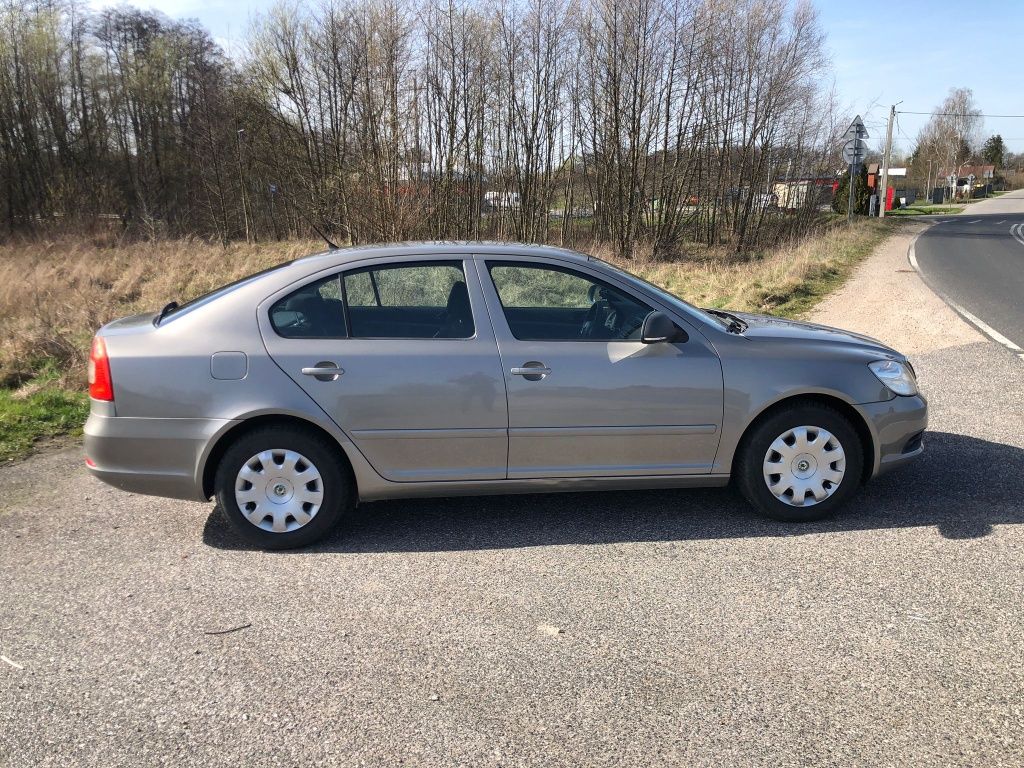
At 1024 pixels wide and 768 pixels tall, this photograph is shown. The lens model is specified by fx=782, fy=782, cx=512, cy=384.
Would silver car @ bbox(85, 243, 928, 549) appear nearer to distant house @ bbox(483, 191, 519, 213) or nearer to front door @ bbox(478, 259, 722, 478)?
front door @ bbox(478, 259, 722, 478)

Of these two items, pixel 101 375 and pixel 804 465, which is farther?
pixel 804 465

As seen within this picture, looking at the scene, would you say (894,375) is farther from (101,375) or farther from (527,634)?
(101,375)

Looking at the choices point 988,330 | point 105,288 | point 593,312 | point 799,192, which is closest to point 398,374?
point 593,312

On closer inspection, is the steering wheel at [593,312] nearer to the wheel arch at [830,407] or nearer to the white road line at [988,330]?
the wheel arch at [830,407]

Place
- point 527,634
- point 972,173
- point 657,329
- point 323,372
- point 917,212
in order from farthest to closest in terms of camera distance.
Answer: point 972,173 < point 917,212 < point 657,329 < point 323,372 < point 527,634

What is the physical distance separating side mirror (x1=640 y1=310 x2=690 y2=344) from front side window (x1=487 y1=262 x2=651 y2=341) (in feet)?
0.41

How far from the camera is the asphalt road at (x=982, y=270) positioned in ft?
38.8

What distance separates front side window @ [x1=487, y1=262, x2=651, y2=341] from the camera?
4277 mm

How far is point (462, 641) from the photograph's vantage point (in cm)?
321

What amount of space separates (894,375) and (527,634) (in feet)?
8.78

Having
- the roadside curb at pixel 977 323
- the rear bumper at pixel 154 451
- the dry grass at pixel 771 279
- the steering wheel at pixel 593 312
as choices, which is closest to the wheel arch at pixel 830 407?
the steering wheel at pixel 593 312

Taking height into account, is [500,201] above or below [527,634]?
above

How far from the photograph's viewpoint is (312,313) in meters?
4.16

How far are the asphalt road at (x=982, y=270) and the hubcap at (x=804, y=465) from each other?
650cm
